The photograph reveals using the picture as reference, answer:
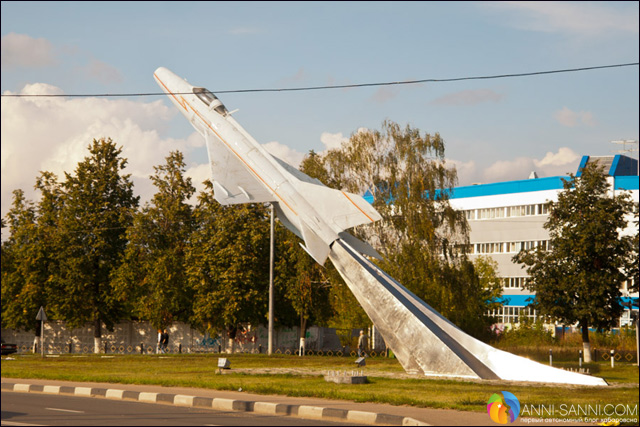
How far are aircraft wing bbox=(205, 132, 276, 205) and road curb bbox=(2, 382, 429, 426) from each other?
7.40 meters

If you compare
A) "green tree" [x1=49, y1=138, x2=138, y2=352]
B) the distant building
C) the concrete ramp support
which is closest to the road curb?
the concrete ramp support

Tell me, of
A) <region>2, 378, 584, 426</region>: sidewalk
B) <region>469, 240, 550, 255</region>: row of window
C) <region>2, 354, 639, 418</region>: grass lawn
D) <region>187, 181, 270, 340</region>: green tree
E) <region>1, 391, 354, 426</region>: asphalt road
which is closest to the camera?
<region>1, 391, 354, 426</region>: asphalt road

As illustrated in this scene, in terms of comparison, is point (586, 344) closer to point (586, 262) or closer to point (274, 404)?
point (586, 262)

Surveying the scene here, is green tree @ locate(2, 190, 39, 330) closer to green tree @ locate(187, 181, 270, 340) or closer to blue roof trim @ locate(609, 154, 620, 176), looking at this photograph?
green tree @ locate(187, 181, 270, 340)

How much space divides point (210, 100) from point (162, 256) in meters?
20.7

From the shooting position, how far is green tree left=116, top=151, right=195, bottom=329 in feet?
149

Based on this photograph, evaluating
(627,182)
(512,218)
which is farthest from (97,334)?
(627,182)

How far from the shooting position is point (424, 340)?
20953 mm

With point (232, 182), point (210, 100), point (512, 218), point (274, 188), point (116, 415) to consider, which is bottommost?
point (116, 415)

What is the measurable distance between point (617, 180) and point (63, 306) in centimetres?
4617

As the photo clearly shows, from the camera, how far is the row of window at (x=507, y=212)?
67250mm

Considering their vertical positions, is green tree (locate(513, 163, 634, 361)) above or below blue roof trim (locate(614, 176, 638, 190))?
below

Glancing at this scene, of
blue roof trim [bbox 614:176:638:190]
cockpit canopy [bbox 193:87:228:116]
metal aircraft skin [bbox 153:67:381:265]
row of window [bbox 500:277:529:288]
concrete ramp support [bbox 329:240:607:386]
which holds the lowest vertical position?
concrete ramp support [bbox 329:240:607:386]

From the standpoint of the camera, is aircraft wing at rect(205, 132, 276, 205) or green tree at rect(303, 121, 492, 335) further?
green tree at rect(303, 121, 492, 335)
